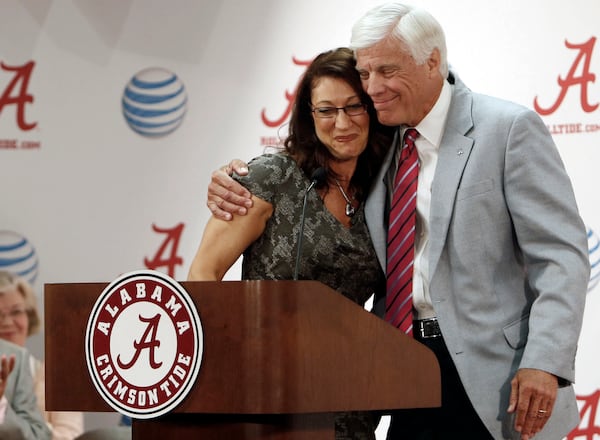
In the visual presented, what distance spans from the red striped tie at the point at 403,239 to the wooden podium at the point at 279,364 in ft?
1.35

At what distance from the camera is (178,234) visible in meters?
4.00

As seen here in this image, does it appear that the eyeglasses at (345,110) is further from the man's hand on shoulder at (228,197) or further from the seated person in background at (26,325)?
the seated person in background at (26,325)

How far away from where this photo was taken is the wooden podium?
1619 millimetres

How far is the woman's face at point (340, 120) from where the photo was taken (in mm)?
2320

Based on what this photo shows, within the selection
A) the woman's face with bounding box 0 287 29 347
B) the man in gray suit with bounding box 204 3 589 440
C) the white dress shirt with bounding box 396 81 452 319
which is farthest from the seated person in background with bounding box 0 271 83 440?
the white dress shirt with bounding box 396 81 452 319

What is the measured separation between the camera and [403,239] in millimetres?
2164

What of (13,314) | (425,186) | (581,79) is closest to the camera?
(425,186)

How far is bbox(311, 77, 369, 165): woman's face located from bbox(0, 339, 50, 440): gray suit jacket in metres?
2.24

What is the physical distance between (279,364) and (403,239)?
640 millimetres

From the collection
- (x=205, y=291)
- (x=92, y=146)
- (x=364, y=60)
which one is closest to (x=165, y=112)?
(x=92, y=146)

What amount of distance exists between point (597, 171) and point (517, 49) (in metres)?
0.54

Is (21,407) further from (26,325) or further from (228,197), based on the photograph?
(228,197)

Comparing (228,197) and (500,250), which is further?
(228,197)

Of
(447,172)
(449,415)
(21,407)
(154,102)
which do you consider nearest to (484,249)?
(447,172)
